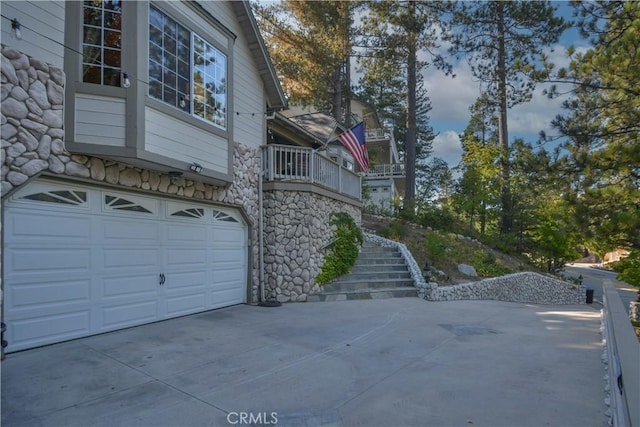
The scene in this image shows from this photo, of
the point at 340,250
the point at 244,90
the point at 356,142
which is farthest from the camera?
the point at 356,142

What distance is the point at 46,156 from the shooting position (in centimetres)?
516

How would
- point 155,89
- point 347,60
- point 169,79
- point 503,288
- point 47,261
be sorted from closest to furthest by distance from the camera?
point 47,261 < point 155,89 < point 169,79 < point 503,288 < point 347,60

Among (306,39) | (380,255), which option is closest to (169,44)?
(380,255)

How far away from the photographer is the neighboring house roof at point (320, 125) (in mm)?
14087

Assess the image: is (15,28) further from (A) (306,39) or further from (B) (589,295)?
(B) (589,295)

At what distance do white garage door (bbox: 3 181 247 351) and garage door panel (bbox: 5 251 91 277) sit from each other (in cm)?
1

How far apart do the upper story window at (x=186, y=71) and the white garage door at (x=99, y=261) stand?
6.24ft

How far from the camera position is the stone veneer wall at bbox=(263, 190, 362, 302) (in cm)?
953

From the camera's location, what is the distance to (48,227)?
5328mm

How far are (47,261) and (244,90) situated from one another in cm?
565

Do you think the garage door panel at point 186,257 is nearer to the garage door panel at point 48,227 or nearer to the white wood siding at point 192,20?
the garage door panel at point 48,227

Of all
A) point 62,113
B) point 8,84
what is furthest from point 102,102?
point 8,84

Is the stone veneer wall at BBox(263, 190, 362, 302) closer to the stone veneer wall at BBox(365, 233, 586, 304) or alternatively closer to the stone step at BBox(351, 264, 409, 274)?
the stone step at BBox(351, 264, 409, 274)

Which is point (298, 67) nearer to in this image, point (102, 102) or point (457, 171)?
point (457, 171)
